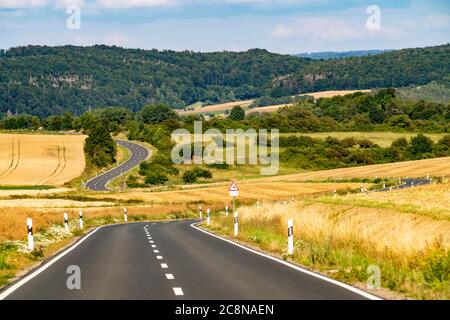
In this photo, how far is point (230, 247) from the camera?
25.4 metres

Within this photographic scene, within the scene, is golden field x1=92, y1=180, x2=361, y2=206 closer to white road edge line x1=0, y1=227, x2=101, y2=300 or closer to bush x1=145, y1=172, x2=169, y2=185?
bush x1=145, y1=172, x2=169, y2=185

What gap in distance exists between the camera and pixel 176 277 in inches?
650

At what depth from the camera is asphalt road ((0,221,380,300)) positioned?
1370cm

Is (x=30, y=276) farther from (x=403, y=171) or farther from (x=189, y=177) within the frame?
(x=189, y=177)

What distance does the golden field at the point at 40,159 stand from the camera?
398 feet

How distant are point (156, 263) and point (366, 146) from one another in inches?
5419

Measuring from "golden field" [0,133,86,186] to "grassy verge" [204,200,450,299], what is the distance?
91723 millimetres

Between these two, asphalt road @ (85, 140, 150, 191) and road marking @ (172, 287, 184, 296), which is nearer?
road marking @ (172, 287, 184, 296)

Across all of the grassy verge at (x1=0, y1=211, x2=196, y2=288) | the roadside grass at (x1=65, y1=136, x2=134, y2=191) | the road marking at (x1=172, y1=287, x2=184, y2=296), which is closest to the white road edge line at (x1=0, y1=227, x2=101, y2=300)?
the grassy verge at (x1=0, y1=211, x2=196, y2=288)

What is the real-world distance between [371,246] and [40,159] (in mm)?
129029

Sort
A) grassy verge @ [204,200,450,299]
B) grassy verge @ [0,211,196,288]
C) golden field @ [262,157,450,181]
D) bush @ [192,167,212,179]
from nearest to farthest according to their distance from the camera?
grassy verge @ [204,200,450,299]
grassy verge @ [0,211,196,288]
golden field @ [262,157,450,181]
bush @ [192,167,212,179]

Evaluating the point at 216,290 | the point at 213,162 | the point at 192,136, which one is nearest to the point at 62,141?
the point at 192,136
